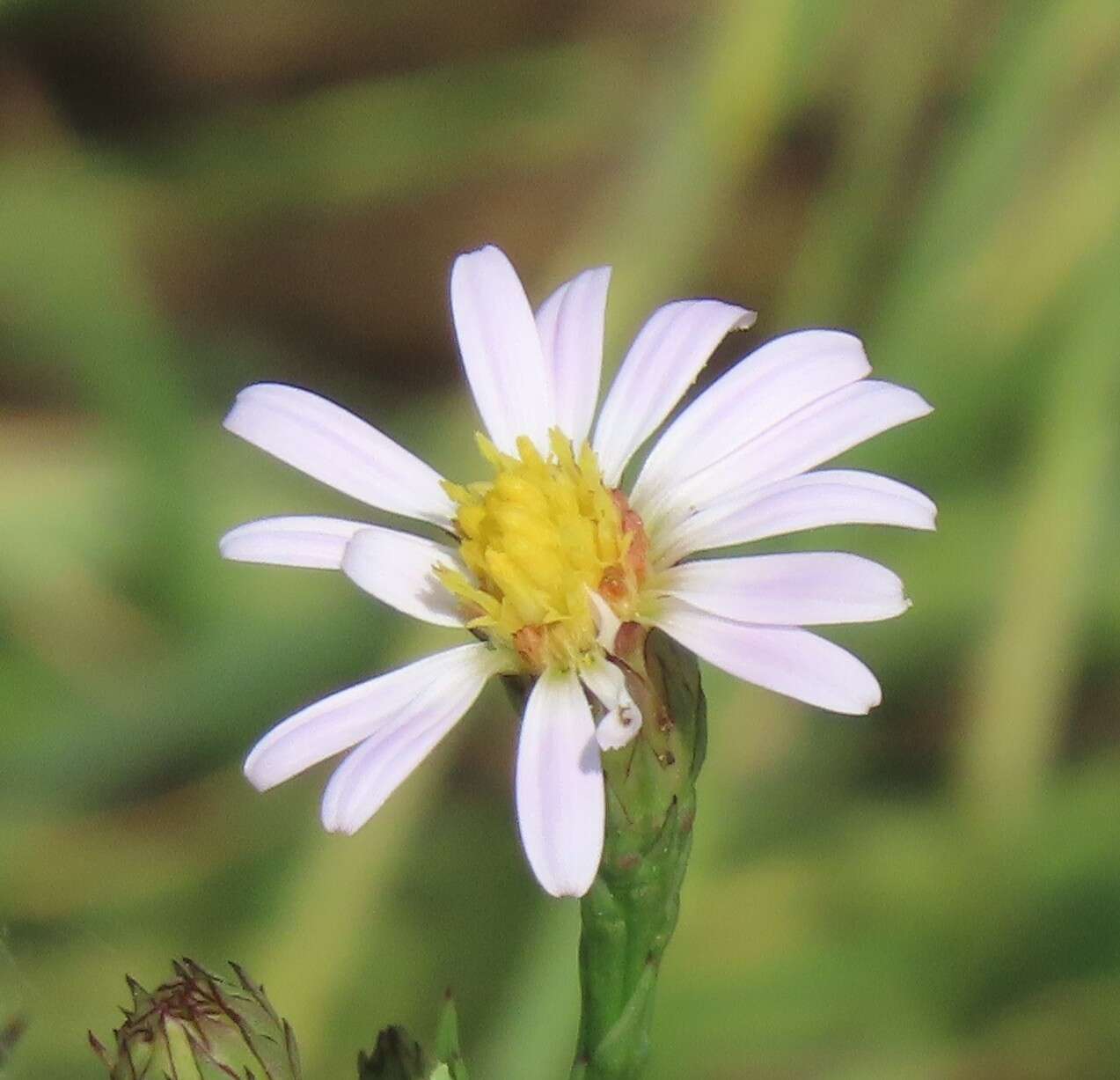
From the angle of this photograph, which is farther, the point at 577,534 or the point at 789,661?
the point at 577,534

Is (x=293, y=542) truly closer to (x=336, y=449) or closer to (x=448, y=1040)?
(x=336, y=449)

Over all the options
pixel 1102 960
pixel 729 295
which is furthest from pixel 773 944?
pixel 729 295

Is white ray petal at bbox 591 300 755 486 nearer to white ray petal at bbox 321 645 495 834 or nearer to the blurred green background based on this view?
white ray petal at bbox 321 645 495 834

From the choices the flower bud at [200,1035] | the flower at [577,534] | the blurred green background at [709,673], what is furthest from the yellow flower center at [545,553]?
the blurred green background at [709,673]

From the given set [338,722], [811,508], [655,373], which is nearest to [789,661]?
[811,508]

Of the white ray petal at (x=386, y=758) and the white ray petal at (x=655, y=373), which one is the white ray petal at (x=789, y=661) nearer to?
the white ray petal at (x=386, y=758)

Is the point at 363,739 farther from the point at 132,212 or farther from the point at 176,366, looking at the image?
the point at 132,212

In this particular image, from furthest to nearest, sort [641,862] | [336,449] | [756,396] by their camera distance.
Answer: [336,449]
[756,396]
[641,862]

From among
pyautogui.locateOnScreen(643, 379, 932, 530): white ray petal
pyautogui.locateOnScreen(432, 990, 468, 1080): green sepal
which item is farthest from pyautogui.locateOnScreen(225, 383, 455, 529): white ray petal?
pyautogui.locateOnScreen(432, 990, 468, 1080): green sepal
